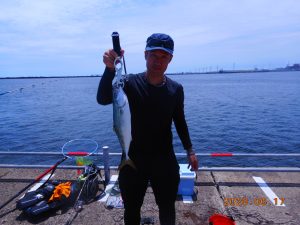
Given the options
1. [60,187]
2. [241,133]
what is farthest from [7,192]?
[241,133]

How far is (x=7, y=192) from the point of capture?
6066 millimetres

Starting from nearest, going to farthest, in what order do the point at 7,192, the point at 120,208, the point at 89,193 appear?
the point at 120,208, the point at 89,193, the point at 7,192

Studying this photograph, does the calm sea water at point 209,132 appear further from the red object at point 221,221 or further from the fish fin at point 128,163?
the fish fin at point 128,163

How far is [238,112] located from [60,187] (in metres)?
28.2

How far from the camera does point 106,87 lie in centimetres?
320

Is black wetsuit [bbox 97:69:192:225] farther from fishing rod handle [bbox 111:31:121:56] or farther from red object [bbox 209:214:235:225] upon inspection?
red object [bbox 209:214:235:225]

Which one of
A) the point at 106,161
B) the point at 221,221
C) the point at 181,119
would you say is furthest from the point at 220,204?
the point at 106,161

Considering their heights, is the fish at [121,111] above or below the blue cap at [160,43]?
below

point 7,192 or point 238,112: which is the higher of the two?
point 7,192

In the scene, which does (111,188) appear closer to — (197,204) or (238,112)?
(197,204)

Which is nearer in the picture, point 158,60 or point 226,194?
point 158,60

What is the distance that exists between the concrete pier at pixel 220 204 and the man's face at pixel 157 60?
296 cm

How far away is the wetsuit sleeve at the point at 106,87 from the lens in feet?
10.4

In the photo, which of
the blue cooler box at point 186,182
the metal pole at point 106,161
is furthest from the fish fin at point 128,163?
the metal pole at point 106,161
